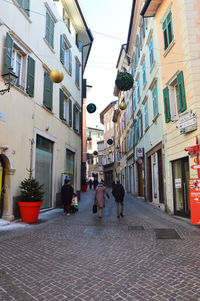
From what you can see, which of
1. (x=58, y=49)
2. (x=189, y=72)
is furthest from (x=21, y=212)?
(x=58, y=49)

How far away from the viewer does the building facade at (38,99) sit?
27.3ft

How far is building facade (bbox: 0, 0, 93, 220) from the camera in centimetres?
834

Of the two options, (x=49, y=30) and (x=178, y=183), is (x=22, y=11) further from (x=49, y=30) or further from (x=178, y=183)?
(x=178, y=183)

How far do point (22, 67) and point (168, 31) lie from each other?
20.7ft

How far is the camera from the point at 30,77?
9.96 m

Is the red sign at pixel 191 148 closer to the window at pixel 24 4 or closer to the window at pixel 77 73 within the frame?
the window at pixel 24 4

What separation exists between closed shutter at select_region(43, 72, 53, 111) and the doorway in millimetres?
6167

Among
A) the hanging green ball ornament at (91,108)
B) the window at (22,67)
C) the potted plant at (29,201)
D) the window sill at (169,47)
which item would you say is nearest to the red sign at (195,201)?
the potted plant at (29,201)

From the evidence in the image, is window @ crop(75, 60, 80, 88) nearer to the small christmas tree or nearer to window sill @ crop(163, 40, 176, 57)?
window sill @ crop(163, 40, 176, 57)

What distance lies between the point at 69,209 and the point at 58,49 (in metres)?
8.27

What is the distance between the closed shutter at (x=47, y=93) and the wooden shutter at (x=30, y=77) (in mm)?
1233

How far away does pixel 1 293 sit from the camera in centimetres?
320

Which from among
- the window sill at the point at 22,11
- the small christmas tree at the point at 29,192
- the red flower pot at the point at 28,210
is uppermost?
the window sill at the point at 22,11

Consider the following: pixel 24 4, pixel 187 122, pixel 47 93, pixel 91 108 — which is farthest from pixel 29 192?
pixel 91 108
